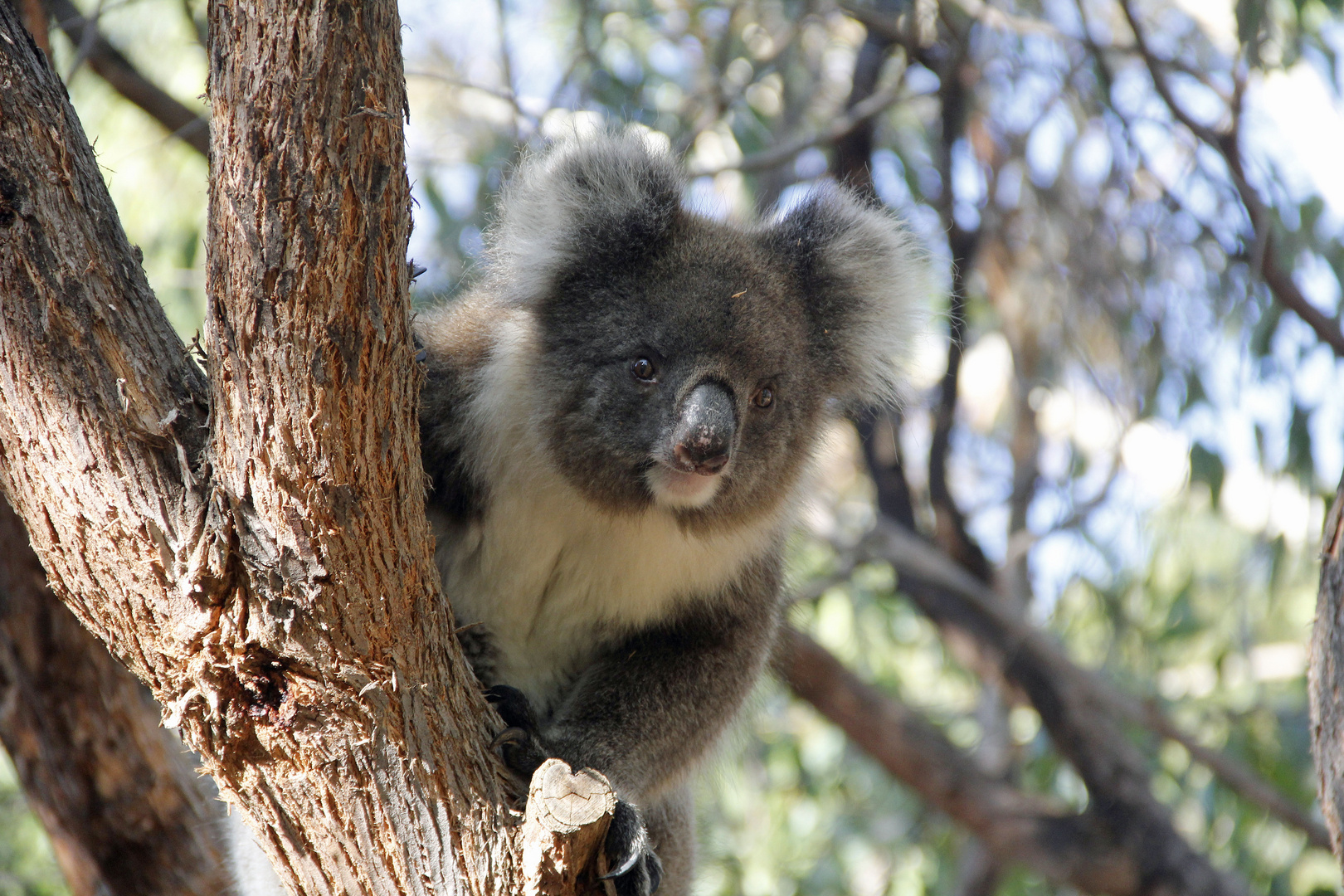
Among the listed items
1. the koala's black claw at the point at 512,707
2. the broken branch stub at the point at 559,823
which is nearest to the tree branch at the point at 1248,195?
the koala's black claw at the point at 512,707

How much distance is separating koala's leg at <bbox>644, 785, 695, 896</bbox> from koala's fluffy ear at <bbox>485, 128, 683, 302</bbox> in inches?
52.8

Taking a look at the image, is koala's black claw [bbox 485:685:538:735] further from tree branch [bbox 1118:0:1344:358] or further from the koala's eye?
tree branch [bbox 1118:0:1344:358]

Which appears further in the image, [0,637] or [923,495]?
[923,495]

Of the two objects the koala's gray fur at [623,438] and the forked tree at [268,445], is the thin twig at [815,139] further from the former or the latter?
the forked tree at [268,445]

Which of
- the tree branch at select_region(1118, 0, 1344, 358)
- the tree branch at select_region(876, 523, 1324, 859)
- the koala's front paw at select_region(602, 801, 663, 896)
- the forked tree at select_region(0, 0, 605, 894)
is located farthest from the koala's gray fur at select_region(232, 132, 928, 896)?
the tree branch at select_region(876, 523, 1324, 859)

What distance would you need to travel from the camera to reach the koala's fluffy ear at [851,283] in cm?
294

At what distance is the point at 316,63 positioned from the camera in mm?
1675

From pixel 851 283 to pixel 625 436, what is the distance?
0.79m

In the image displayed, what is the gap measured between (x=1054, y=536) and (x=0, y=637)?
4282 mm

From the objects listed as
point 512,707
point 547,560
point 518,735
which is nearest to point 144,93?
point 547,560

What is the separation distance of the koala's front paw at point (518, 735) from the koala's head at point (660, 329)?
0.49 m

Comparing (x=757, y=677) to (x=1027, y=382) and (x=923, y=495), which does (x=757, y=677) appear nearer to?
(x=1027, y=382)

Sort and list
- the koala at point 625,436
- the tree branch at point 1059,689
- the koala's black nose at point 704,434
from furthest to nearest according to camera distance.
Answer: the tree branch at point 1059,689, the koala at point 625,436, the koala's black nose at point 704,434

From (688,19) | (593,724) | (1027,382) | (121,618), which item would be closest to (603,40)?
(688,19)
